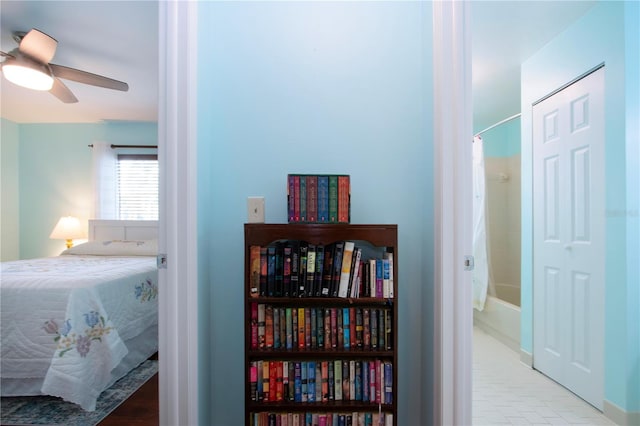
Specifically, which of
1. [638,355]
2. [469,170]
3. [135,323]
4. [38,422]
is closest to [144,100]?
[135,323]

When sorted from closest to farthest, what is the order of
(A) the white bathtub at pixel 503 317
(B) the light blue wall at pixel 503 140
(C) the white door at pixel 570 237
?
(C) the white door at pixel 570 237 → (A) the white bathtub at pixel 503 317 → (B) the light blue wall at pixel 503 140

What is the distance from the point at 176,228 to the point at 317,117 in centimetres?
76

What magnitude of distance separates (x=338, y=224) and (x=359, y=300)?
11.9 inches

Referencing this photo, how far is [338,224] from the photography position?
4.34 ft

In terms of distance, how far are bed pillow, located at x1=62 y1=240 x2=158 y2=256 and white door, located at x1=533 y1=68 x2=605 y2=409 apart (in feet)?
11.8

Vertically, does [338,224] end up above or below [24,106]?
below

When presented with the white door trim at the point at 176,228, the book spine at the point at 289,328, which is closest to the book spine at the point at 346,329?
the book spine at the point at 289,328

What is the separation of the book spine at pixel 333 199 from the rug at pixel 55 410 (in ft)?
5.82

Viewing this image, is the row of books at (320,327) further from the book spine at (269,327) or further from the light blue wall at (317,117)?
the light blue wall at (317,117)

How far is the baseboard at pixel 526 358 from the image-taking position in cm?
258

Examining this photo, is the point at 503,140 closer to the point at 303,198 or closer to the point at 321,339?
the point at 303,198

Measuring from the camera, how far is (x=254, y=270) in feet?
4.29

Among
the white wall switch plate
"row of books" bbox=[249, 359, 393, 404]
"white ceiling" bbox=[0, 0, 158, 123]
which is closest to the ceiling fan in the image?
"white ceiling" bbox=[0, 0, 158, 123]

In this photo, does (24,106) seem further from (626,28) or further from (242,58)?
(626,28)
